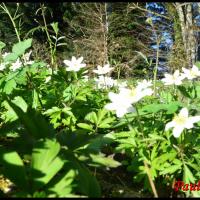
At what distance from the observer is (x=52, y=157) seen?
4.41ft

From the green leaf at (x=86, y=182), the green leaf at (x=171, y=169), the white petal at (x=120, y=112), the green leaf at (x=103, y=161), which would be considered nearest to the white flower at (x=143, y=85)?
the white petal at (x=120, y=112)

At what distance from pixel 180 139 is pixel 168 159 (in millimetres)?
117

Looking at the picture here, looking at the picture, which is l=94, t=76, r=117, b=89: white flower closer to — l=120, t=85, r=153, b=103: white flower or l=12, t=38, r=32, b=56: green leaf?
l=12, t=38, r=32, b=56: green leaf

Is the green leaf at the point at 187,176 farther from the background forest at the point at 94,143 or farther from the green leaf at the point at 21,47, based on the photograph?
the green leaf at the point at 21,47

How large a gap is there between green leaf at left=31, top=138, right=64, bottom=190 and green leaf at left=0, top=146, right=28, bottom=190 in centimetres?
3

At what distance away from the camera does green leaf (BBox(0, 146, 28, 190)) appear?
4.33 feet

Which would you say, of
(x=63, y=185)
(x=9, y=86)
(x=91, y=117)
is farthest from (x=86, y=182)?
(x=9, y=86)

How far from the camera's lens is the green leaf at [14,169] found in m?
1.32

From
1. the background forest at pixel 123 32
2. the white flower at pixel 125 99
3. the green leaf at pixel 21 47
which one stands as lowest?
the background forest at pixel 123 32

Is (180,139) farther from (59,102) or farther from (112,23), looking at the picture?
(112,23)

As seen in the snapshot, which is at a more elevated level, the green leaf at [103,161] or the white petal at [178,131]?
the green leaf at [103,161]

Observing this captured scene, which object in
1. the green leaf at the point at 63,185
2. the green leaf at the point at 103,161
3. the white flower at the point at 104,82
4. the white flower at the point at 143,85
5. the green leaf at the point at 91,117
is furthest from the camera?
the white flower at the point at 104,82

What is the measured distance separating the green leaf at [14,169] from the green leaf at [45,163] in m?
0.03

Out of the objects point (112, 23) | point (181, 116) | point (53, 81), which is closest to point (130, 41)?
point (112, 23)
